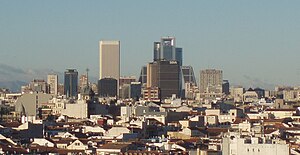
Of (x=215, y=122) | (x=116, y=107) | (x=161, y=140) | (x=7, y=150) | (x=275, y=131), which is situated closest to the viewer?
(x=7, y=150)

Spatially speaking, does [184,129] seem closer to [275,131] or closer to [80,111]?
[275,131]

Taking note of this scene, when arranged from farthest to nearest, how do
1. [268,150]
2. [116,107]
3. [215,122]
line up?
[116,107] < [215,122] < [268,150]

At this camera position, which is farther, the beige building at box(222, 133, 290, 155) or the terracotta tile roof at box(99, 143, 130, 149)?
the terracotta tile roof at box(99, 143, 130, 149)

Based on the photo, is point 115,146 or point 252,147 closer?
point 252,147

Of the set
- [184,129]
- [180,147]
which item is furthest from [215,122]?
[180,147]

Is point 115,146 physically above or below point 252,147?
below

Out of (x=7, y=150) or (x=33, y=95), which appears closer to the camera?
(x=7, y=150)

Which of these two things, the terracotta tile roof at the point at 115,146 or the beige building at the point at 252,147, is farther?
the terracotta tile roof at the point at 115,146

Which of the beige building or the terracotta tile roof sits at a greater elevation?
the beige building

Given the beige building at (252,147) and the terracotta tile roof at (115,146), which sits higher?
the beige building at (252,147)

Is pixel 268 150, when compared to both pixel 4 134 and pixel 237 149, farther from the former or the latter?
pixel 4 134
